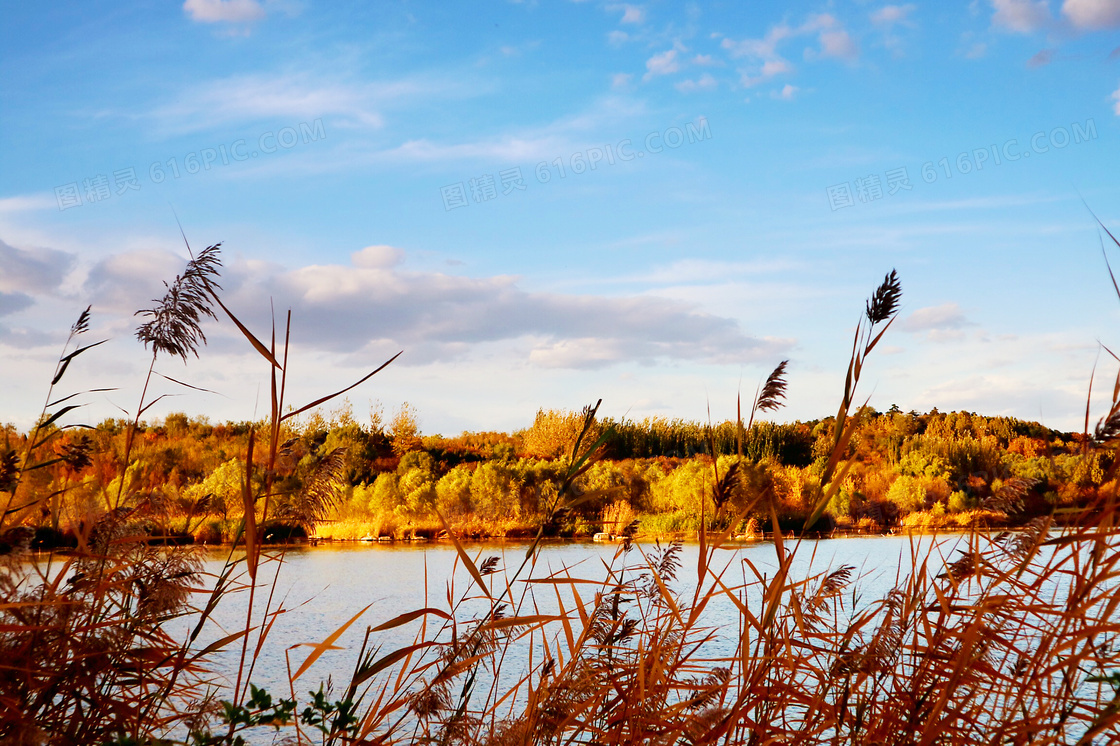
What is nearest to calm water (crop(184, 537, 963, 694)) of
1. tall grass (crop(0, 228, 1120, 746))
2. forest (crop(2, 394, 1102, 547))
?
forest (crop(2, 394, 1102, 547))

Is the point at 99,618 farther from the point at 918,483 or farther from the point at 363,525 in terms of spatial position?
the point at 918,483

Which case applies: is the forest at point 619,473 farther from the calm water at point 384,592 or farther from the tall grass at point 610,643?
the tall grass at point 610,643

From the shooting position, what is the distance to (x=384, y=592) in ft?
31.9

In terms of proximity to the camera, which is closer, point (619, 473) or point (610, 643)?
point (610, 643)

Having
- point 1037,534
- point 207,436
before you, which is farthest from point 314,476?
point 207,436

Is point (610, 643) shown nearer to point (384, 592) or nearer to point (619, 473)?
point (384, 592)

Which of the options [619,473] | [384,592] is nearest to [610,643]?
[384,592]

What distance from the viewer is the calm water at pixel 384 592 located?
256 inches

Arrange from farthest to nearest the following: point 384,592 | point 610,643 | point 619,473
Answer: point 619,473 < point 384,592 < point 610,643

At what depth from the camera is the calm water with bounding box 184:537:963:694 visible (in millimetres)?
6500

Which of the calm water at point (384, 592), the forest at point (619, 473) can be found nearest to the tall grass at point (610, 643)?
the calm water at point (384, 592)

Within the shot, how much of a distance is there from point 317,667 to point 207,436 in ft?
67.9

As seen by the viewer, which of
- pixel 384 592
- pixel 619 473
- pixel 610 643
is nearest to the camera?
pixel 610 643

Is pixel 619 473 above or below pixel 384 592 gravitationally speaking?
above
